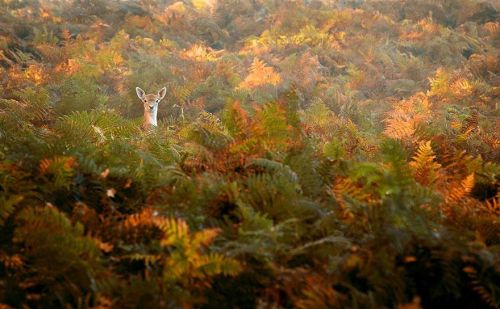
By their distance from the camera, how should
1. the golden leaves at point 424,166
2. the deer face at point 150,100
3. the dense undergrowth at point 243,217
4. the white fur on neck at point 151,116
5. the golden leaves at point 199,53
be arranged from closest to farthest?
the dense undergrowth at point 243,217
the golden leaves at point 424,166
the white fur on neck at point 151,116
the deer face at point 150,100
the golden leaves at point 199,53

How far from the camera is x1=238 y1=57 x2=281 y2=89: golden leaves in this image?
12.2m

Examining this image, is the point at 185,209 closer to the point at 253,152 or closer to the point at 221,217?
the point at 221,217

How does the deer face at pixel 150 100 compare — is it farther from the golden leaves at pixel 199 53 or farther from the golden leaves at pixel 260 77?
the golden leaves at pixel 199 53

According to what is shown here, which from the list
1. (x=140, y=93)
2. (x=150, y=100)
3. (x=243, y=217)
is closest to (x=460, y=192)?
(x=243, y=217)

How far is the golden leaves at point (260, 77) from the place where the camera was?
12.2 metres

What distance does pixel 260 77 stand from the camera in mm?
12641

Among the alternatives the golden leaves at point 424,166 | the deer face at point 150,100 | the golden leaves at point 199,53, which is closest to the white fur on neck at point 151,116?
the deer face at point 150,100

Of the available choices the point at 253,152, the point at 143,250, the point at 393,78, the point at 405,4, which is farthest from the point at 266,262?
the point at 405,4

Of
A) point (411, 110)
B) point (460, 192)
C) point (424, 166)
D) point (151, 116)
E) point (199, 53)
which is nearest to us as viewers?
point (460, 192)

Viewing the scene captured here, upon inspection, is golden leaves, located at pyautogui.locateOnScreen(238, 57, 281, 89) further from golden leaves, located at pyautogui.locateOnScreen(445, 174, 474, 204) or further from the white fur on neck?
golden leaves, located at pyautogui.locateOnScreen(445, 174, 474, 204)

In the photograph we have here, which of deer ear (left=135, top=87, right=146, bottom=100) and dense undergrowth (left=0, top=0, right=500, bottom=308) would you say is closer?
dense undergrowth (left=0, top=0, right=500, bottom=308)

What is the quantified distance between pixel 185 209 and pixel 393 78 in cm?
1273

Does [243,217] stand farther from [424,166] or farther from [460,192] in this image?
[424,166]

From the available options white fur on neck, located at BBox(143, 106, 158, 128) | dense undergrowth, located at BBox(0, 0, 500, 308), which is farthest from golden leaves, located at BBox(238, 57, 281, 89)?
dense undergrowth, located at BBox(0, 0, 500, 308)
